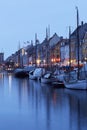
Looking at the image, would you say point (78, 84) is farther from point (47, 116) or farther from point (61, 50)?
point (61, 50)

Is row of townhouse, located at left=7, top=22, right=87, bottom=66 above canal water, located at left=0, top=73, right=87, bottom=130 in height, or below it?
above

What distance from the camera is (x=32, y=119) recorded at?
26219 mm

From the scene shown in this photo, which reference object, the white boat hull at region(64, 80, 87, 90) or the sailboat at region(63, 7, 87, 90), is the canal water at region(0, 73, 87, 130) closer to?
the white boat hull at region(64, 80, 87, 90)

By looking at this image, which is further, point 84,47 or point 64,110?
point 84,47

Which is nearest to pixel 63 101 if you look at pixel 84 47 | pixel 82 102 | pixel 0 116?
pixel 82 102

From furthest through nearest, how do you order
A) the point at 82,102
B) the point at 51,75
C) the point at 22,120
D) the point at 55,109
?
the point at 51,75 < the point at 82,102 < the point at 55,109 < the point at 22,120

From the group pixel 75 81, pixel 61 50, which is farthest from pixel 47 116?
pixel 61 50

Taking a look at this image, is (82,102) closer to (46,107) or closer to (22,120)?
(46,107)

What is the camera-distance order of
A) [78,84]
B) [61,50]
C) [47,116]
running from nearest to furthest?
[47,116] < [78,84] < [61,50]

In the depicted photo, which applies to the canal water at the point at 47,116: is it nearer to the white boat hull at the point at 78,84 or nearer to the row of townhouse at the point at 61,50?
the white boat hull at the point at 78,84

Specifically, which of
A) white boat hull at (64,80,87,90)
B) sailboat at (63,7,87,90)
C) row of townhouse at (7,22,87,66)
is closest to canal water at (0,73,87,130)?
white boat hull at (64,80,87,90)

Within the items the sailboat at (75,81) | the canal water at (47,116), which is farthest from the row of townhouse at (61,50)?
the canal water at (47,116)

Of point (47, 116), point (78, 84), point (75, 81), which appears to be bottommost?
point (47, 116)

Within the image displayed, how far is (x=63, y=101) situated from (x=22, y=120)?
1168 centimetres
